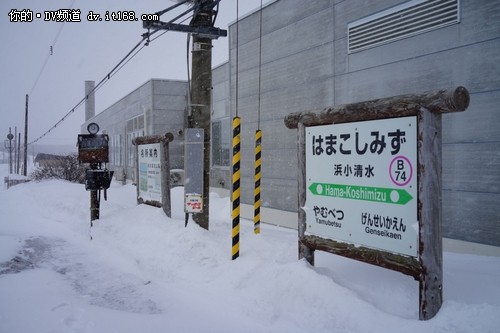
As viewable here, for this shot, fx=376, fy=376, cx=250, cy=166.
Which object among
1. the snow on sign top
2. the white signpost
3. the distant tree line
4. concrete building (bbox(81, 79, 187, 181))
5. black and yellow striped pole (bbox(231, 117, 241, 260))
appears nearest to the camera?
the snow on sign top

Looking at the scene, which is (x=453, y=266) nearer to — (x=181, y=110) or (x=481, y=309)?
(x=481, y=309)

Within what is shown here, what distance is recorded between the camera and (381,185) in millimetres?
4289

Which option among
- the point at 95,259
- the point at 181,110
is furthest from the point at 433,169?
the point at 181,110

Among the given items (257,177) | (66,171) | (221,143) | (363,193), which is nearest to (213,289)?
(363,193)

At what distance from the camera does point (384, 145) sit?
426 centimetres

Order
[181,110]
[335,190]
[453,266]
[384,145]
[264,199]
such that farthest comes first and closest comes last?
[181,110]
[264,199]
[453,266]
[335,190]
[384,145]

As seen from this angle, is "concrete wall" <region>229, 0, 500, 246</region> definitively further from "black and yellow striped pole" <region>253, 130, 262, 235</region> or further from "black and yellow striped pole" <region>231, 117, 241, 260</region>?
"black and yellow striped pole" <region>231, 117, 241, 260</region>

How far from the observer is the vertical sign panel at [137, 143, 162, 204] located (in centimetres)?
1009

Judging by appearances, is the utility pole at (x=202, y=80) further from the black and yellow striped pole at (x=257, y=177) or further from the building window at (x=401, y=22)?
the building window at (x=401, y=22)

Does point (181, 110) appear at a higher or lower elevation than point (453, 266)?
higher

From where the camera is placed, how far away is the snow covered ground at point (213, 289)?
4.14 metres

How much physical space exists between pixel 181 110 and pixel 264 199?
1305cm

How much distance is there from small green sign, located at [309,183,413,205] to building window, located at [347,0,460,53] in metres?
4.15

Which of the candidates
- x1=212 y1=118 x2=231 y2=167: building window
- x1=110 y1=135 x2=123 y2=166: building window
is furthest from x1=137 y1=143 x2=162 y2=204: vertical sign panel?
x1=110 y1=135 x2=123 y2=166: building window
